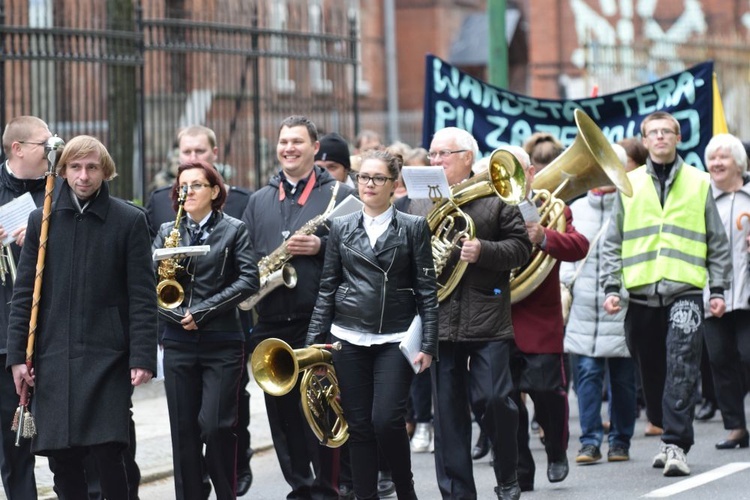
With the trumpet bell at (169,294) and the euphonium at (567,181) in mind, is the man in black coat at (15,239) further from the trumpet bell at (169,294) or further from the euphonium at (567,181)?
the euphonium at (567,181)

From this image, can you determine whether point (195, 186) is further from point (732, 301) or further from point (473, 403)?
point (732, 301)

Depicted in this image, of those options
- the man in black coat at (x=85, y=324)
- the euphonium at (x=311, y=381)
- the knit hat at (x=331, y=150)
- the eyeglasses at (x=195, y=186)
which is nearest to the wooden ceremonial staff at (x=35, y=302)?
the man in black coat at (x=85, y=324)

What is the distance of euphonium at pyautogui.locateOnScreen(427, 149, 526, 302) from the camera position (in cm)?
822

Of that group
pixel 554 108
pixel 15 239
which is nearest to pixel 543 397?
pixel 15 239

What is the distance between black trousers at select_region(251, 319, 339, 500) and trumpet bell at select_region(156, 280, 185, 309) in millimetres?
941

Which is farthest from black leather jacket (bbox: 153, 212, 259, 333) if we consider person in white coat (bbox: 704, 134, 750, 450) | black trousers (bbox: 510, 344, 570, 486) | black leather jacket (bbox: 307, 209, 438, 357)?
person in white coat (bbox: 704, 134, 750, 450)

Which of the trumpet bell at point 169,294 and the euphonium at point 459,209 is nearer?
the trumpet bell at point 169,294

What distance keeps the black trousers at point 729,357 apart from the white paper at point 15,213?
497cm

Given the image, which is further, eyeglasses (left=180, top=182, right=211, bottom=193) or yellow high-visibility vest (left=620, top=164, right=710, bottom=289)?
yellow high-visibility vest (left=620, top=164, right=710, bottom=289)

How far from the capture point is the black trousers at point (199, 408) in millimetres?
7871

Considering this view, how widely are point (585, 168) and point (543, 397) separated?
4.43ft

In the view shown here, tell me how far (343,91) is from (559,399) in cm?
923

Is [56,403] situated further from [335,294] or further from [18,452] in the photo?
[335,294]

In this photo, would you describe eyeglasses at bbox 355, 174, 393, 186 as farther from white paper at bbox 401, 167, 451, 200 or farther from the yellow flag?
the yellow flag
